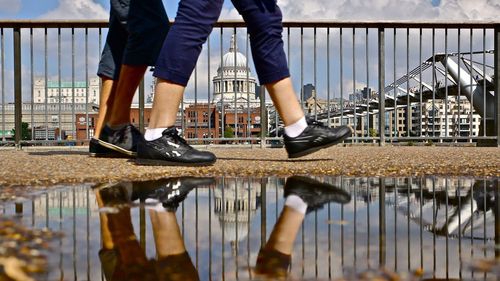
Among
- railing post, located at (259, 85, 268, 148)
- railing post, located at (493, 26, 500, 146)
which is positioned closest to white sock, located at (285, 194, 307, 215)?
railing post, located at (259, 85, 268, 148)

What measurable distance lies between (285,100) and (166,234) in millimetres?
1650

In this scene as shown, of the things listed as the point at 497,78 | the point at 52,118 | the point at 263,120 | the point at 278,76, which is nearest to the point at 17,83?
the point at 52,118

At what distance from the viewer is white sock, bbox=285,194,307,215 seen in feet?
4.70

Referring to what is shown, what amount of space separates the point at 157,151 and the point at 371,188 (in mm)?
1006

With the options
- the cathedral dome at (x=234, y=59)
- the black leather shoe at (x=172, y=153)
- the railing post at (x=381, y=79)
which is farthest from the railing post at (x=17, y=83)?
the black leather shoe at (x=172, y=153)

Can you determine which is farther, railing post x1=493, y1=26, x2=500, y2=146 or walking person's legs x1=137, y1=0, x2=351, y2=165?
railing post x1=493, y1=26, x2=500, y2=146

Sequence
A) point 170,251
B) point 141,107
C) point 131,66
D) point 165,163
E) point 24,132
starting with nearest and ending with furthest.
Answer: point 170,251, point 165,163, point 131,66, point 141,107, point 24,132

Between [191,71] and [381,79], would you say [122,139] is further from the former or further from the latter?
[381,79]

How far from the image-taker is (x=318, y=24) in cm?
606

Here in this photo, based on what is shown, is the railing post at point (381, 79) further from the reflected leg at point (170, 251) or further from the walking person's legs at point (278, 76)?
the reflected leg at point (170, 251)

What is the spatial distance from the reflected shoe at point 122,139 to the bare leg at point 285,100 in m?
0.84

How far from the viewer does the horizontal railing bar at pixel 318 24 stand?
5.86 m

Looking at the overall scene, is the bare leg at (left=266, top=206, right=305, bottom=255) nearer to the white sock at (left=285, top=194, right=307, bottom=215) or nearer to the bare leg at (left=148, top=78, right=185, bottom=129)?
the white sock at (left=285, top=194, right=307, bottom=215)

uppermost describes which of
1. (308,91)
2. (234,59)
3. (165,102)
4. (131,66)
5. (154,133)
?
(234,59)
